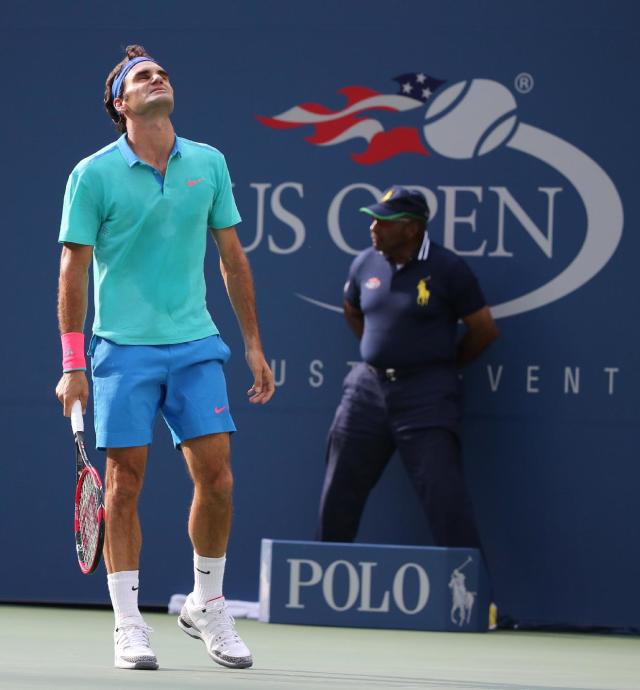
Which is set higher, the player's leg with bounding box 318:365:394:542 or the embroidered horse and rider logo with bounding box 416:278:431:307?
the embroidered horse and rider logo with bounding box 416:278:431:307

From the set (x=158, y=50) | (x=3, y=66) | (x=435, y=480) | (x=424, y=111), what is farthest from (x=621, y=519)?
(x=3, y=66)

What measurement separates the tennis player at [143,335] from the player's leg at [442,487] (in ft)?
6.14

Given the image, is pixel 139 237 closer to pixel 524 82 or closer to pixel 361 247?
pixel 361 247

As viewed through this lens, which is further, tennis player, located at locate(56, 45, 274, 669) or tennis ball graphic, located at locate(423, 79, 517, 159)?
tennis ball graphic, located at locate(423, 79, 517, 159)

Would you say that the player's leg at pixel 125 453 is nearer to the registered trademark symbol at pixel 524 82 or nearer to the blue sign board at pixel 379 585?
the blue sign board at pixel 379 585

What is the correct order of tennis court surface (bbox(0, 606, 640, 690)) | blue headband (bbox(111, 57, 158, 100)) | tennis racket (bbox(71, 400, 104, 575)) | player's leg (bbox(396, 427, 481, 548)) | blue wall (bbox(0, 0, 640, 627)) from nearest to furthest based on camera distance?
tennis racket (bbox(71, 400, 104, 575))
tennis court surface (bbox(0, 606, 640, 690))
blue headband (bbox(111, 57, 158, 100))
player's leg (bbox(396, 427, 481, 548))
blue wall (bbox(0, 0, 640, 627))

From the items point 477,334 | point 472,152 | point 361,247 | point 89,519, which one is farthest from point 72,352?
point 472,152

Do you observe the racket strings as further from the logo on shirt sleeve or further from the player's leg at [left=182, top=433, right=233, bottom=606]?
the logo on shirt sleeve

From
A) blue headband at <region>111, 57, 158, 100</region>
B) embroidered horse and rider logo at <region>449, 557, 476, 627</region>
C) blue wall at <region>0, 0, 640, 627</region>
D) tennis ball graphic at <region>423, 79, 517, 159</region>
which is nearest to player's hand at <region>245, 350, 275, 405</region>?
blue headband at <region>111, 57, 158, 100</region>

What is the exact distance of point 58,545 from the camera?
6.89m

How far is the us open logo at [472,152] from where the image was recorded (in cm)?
662

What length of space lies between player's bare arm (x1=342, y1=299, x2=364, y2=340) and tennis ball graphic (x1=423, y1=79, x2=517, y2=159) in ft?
2.48

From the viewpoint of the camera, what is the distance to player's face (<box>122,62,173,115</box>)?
14.9ft

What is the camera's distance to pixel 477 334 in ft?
21.3
